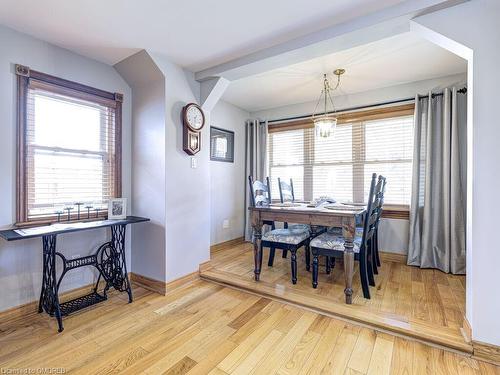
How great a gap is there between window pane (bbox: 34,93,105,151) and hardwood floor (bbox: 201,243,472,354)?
1811mm

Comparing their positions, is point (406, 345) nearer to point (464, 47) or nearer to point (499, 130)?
point (499, 130)

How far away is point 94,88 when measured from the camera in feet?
8.00

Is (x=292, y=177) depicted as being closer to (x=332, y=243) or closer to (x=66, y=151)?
(x=332, y=243)

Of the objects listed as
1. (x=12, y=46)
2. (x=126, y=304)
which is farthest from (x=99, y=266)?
(x=12, y=46)

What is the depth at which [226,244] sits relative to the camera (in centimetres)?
398

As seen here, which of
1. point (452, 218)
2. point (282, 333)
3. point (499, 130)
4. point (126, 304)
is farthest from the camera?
point (452, 218)

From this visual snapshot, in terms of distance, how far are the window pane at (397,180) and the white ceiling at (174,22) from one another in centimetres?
209

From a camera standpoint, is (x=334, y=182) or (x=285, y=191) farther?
(x=334, y=182)

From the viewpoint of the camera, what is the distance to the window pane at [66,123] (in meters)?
2.13

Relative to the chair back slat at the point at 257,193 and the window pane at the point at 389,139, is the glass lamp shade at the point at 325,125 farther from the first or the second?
the window pane at the point at 389,139

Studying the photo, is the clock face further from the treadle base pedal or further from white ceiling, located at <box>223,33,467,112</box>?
the treadle base pedal

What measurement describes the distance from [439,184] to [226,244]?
2917mm

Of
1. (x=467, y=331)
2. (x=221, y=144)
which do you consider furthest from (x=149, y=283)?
(x=467, y=331)

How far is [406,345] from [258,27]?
2482 millimetres
